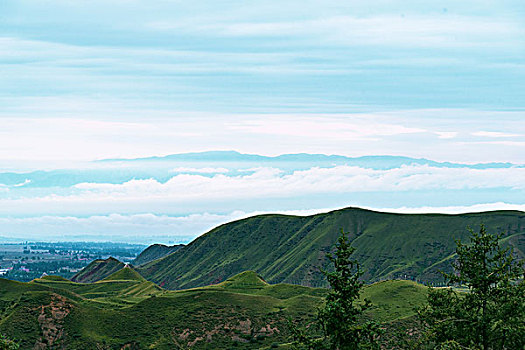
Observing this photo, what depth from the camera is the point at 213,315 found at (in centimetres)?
19788

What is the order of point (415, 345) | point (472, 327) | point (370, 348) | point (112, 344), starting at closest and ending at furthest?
point (370, 348) < point (472, 327) < point (415, 345) < point (112, 344)

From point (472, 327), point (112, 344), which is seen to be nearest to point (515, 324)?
point (472, 327)

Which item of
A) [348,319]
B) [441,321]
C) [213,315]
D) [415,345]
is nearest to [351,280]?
[348,319]

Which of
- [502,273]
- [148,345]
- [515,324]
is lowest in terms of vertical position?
[148,345]

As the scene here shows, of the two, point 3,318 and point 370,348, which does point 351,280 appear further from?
point 3,318

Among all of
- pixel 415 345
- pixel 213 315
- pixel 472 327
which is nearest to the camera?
pixel 472 327

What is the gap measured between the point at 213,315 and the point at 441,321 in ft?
491

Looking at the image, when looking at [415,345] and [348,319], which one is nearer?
[348,319]

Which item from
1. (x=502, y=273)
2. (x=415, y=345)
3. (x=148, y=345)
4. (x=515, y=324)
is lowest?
(x=148, y=345)

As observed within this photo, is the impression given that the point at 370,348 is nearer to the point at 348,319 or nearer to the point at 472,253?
the point at 348,319

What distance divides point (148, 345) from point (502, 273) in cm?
13690

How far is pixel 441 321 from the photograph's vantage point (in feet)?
177

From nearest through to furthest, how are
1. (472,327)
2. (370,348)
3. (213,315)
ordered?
1. (370,348)
2. (472,327)
3. (213,315)

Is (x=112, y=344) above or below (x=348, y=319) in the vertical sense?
below
